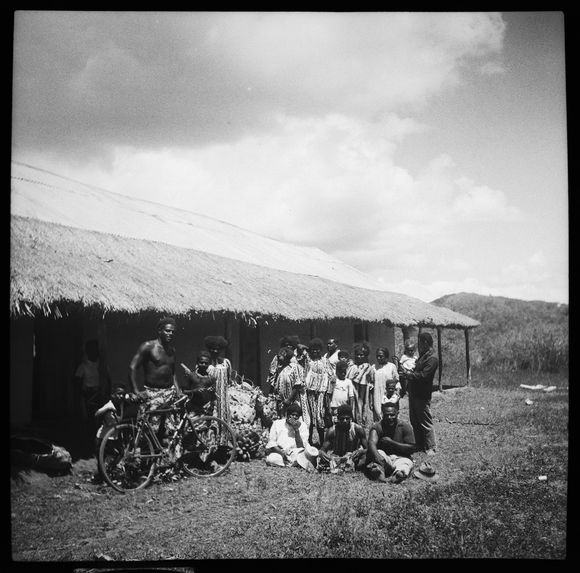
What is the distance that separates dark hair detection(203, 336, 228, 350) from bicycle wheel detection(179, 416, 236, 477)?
0.94 metres

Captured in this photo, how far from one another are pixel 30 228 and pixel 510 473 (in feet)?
19.7

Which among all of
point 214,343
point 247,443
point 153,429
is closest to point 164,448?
point 153,429

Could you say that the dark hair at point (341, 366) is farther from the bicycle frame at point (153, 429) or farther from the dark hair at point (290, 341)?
the bicycle frame at point (153, 429)

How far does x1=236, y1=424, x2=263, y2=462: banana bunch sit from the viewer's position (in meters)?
6.64

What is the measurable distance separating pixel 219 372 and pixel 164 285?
4.23ft

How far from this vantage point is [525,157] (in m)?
6.24

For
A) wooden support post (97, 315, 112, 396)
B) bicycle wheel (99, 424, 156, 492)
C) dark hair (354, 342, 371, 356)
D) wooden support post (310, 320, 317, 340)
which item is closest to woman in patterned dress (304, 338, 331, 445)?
dark hair (354, 342, 371, 356)

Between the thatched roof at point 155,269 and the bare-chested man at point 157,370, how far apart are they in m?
0.47

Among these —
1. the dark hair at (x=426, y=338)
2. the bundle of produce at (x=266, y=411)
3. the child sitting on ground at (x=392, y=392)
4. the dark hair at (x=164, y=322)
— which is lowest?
the bundle of produce at (x=266, y=411)

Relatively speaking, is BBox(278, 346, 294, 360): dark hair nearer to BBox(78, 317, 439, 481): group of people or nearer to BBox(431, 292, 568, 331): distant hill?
BBox(78, 317, 439, 481): group of people

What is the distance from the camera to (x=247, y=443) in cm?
668

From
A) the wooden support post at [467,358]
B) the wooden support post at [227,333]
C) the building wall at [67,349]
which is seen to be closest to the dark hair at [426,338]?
the wooden support post at [467,358]

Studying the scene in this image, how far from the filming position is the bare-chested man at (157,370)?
234 inches

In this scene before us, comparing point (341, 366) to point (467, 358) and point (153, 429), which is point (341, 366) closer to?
point (467, 358)
